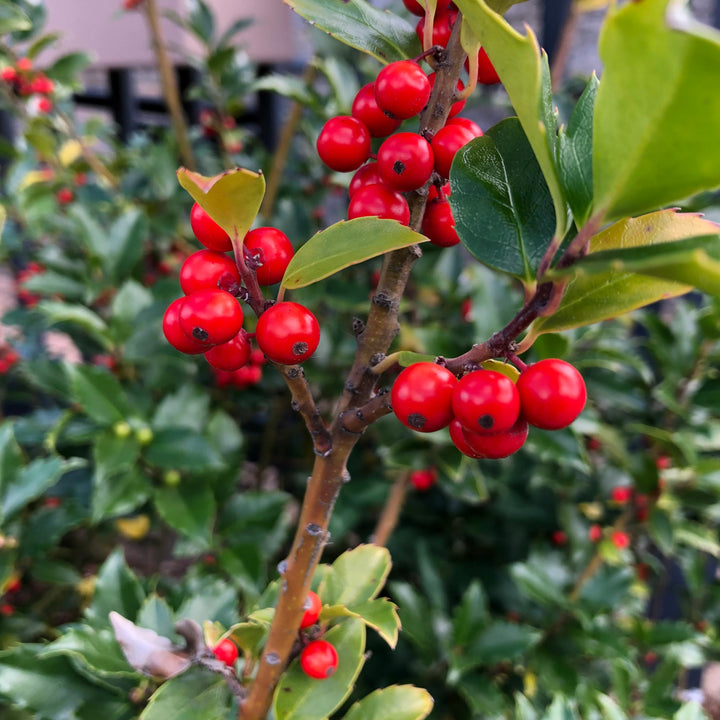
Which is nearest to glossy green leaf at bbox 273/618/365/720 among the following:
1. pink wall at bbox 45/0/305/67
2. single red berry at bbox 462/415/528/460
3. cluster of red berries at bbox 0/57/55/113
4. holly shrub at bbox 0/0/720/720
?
holly shrub at bbox 0/0/720/720

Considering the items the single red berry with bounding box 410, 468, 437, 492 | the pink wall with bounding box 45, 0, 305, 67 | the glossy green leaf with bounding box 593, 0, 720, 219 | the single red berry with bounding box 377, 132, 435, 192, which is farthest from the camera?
the pink wall with bounding box 45, 0, 305, 67

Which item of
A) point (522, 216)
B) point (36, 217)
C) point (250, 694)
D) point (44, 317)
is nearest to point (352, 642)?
point (250, 694)

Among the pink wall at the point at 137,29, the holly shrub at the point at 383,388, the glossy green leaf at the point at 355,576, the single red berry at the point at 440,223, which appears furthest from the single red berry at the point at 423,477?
the pink wall at the point at 137,29

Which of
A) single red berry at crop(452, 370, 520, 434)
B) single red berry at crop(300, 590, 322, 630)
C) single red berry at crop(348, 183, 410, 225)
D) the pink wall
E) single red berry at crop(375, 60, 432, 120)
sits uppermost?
the pink wall

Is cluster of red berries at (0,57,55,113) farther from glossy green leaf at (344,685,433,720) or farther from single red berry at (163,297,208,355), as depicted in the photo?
glossy green leaf at (344,685,433,720)

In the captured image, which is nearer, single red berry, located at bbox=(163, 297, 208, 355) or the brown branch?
single red berry, located at bbox=(163, 297, 208, 355)

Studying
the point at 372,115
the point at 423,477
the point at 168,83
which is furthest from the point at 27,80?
the point at 372,115

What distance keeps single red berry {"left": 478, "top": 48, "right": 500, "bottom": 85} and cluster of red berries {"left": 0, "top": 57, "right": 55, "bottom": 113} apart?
4.44 ft

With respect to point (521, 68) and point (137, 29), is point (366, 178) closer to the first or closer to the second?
point (521, 68)

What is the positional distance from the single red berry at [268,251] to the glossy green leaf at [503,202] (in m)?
0.10

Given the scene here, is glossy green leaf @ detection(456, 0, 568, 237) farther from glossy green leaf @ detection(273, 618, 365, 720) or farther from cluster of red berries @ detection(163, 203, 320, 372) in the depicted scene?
glossy green leaf @ detection(273, 618, 365, 720)

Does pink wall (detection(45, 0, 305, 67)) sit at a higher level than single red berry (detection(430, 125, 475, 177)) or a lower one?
higher

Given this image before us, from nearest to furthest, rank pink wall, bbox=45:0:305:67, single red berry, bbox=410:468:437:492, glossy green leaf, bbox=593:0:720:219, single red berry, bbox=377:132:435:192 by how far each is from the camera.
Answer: glossy green leaf, bbox=593:0:720:219 < single red berry, bbox=377:132:435:192 < single red berry, bbox=410:468:437:492 < pink wall, bbox=45:0:305:67

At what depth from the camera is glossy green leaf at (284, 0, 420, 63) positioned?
1.13 feet
